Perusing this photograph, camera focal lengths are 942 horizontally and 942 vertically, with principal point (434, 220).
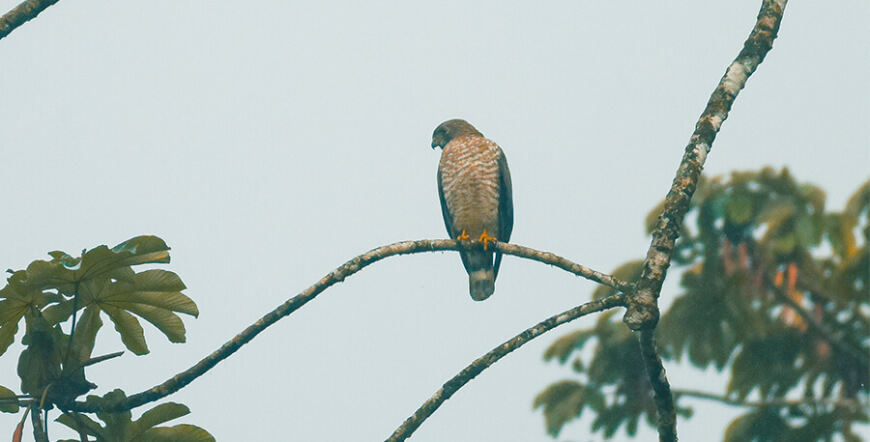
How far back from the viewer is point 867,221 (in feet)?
21.2

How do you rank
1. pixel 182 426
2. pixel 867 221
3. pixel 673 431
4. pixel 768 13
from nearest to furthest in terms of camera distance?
pixel 673 431 → pixel 182 426 → pixel 768 13 → pixel 867 221

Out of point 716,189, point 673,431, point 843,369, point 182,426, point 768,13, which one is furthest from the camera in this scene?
point 843,369

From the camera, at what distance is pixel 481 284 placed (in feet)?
20.1

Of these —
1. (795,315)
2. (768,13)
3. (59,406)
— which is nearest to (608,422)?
(795,315)

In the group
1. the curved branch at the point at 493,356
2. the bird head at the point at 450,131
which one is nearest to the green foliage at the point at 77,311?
the curved branch at the point at 493,356

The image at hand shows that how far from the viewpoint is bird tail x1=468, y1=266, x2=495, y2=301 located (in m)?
6.14

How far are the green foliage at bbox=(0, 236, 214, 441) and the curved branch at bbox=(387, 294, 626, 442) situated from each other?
0.85 m

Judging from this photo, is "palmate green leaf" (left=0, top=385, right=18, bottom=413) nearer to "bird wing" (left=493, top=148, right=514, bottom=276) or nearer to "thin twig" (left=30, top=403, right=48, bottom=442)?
"thin twig" (left=30, top=403, right=48, bottom=442)

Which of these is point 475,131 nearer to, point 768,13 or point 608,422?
point 608,422

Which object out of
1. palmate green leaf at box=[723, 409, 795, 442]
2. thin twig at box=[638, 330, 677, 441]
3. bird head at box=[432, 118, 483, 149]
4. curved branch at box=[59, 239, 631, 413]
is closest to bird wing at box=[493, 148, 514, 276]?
bird head at box=[432, 118, 483, 149]

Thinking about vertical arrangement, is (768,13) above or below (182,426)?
above

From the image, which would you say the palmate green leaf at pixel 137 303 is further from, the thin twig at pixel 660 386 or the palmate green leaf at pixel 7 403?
the thin twig at pixel 660 386

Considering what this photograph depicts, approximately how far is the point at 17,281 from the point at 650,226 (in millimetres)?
4487

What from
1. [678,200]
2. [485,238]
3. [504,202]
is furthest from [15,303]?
[504,202]
